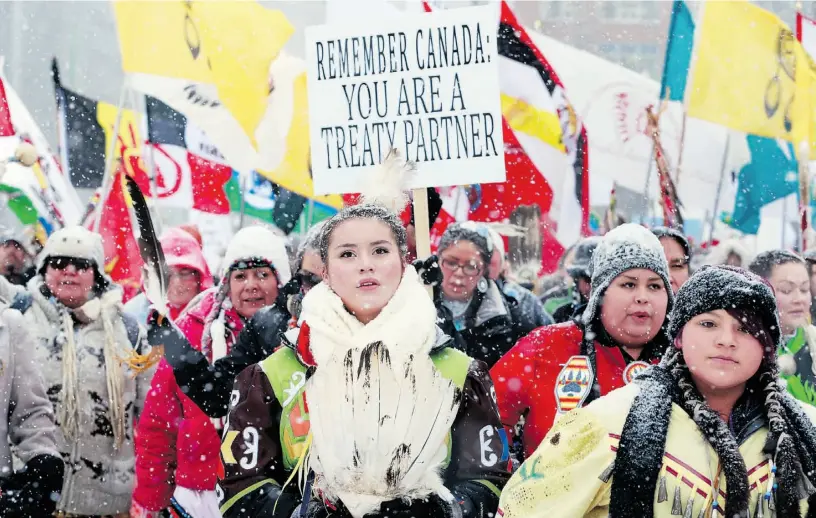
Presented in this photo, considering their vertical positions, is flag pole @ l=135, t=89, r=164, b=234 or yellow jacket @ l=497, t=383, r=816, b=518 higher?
flag pole @ l=135, t=89, r=164, b=234

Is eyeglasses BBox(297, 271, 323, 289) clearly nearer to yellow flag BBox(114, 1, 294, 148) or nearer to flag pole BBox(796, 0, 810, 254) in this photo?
yellow flag BBox(114, 1, 294, 148)

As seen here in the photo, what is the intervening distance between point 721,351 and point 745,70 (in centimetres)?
720

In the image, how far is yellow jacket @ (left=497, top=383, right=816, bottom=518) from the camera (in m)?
2.40

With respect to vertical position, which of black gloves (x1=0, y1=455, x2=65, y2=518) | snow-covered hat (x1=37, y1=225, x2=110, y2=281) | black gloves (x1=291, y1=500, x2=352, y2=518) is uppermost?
snow-covered hat (x1=37, y1=225, x2=110, y2=281)

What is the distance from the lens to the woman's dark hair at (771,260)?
5406mm

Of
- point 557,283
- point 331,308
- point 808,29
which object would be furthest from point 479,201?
point 331,308

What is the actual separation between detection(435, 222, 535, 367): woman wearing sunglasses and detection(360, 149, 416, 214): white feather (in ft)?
7.94

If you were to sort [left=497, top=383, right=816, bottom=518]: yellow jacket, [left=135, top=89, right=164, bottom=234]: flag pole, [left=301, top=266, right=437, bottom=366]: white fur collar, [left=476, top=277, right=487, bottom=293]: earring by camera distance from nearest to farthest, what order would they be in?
[left=497, top=383, right=816, bottom=518]: yellow jacket < [left=301, top=266, right=437, bottom=366]: white fur collar < [left=476, top=277, right=487, bottom=293]: earring < [left=135, top=89, right=164, bottom=234]: flag pole

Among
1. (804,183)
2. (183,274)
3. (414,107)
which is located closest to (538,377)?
(414,107)

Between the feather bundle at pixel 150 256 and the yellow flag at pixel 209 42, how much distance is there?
4913mm

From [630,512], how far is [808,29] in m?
7.82

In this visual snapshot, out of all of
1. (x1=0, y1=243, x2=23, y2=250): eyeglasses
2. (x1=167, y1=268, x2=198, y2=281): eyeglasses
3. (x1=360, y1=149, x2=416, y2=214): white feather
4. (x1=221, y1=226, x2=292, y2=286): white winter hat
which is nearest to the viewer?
(x1=360, y1=149, x2=416, y2=214): white feather

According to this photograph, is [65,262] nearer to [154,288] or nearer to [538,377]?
[154,288]

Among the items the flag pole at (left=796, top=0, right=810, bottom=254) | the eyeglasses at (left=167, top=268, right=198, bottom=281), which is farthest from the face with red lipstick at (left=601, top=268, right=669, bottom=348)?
the flag pole at (left=796, top=0, right=810, bottom=254)
